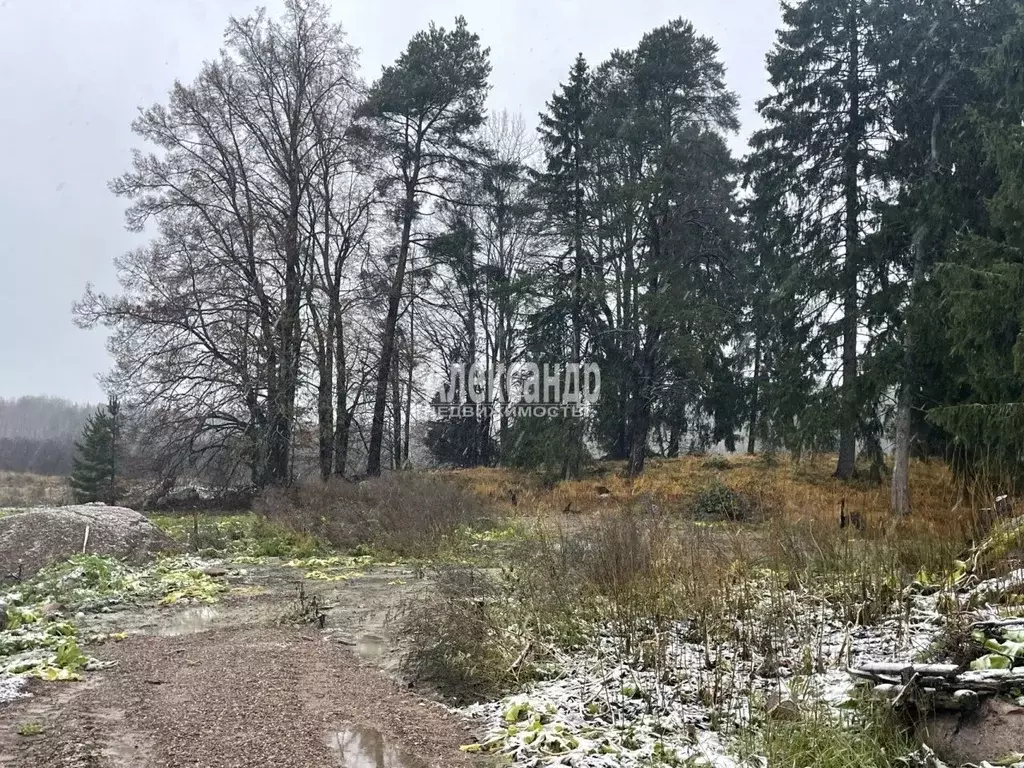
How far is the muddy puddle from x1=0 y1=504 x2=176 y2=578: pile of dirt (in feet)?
21.0

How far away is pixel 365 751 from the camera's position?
13.8 ft

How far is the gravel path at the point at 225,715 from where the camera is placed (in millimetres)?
4043

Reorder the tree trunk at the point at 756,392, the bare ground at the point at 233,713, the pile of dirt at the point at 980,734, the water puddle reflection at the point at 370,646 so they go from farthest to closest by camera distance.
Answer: the tree trunk at the point at 756,392 → the water puddle reflection at the point at 370,646 → the bare ground at the point at 233,713 → the pile of dirt at the point at 980,734

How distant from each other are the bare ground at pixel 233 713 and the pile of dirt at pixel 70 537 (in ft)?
12.3

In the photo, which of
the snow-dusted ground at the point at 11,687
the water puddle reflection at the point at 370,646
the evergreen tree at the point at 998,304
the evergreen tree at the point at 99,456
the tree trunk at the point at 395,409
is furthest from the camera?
the evergreen tree at the point at 99,456

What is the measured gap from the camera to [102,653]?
20.0 ft

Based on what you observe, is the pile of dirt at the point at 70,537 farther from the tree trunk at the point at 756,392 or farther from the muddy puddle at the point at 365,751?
the tree trunk at the point at 756,392

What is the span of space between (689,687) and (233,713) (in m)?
2.84

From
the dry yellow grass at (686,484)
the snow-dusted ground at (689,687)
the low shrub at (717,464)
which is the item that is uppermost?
the low shrub at (717,464)

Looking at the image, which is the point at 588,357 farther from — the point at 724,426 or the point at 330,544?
the point at 330,544

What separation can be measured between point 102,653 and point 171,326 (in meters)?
15.3

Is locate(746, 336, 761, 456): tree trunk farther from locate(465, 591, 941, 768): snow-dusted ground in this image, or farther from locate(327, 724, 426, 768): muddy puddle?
locate(327, 724, 426, 768): muddy puddle

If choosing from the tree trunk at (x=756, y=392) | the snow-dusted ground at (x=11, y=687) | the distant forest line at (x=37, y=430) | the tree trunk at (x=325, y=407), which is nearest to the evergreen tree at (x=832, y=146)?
the tree trunk at (x=756, y=392)

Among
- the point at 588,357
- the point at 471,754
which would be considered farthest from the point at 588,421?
the point at 471,754
